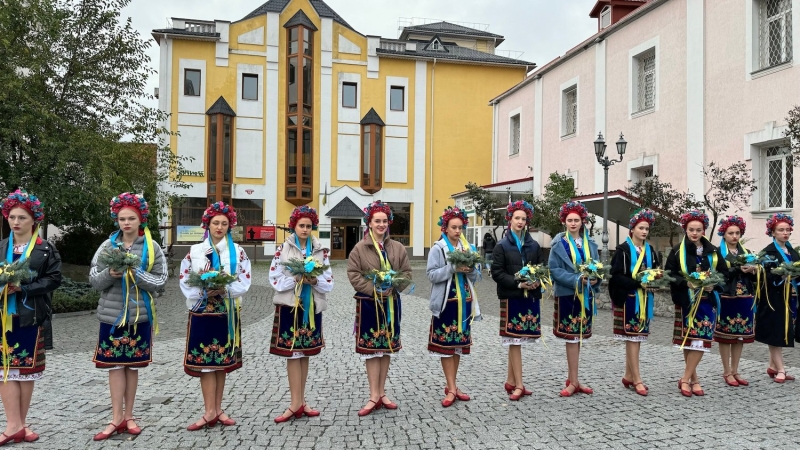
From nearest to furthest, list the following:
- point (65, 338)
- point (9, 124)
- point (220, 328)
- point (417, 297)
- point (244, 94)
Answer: point (220, 328), point (65, 338), point (9, 124), point (417, 297), point (244, 94)

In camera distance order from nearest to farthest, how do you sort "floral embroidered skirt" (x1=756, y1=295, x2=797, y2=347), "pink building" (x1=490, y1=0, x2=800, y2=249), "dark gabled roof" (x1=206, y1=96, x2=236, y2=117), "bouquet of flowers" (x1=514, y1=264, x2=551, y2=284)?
1. "bouquet of flowers" (x1=514, y1=264, x2=551, y2=284)
2. "floral embroidered skirt" (x1=756, y1=295, x2=797, y2=347)
3. "pink building" (x1=490, y1=0, x2=800, y2=249)
4. "dark gabled roof" (x1=206, y1=96, x2=236, y2=117)

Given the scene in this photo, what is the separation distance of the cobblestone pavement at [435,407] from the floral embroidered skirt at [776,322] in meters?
0.46

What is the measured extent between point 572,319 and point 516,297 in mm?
619

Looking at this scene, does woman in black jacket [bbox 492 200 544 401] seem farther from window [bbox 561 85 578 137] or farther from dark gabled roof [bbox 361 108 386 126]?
dark gabled roof [bbox 361 108 386 126]

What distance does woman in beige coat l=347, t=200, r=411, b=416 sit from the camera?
5.24 meters

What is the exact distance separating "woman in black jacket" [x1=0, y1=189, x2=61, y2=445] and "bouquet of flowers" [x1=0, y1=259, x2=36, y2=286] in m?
0.08

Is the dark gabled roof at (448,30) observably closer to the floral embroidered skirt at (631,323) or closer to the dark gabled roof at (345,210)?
the dark gabled roof at (345,210)

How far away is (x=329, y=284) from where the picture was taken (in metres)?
5.12

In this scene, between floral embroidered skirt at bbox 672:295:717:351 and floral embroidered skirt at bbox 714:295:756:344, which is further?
floral embroidered skirt at bbox 714:295:756:344

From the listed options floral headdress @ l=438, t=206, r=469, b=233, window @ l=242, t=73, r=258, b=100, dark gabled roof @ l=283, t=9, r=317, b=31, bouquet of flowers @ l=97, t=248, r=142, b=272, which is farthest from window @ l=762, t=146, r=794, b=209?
window @ l=242, t=73, r=258, b=100

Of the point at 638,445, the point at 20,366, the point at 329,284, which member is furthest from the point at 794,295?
the point at 20,366

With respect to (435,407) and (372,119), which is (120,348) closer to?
(435,407)

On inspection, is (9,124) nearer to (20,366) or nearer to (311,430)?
(20,366)

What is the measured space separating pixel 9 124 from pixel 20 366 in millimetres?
7872
